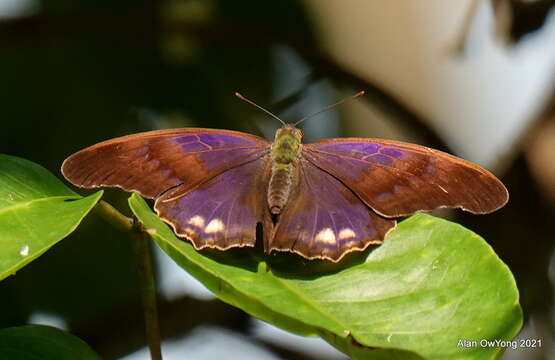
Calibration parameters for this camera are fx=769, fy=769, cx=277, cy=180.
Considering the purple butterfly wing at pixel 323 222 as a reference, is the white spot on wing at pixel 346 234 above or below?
above

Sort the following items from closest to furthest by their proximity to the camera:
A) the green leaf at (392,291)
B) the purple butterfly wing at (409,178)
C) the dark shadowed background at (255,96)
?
the green leaf at (392,291) < the purple butterfly wing at (409,178) < the dark shadowed background at (255,96)

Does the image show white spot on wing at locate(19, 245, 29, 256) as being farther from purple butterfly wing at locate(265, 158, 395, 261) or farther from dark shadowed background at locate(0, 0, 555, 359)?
dark shadowed background at locate(0, 0, 555, 359)

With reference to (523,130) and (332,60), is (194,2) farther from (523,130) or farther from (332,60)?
(523,130)

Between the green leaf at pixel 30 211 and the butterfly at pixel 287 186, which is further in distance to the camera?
the butterfly at pixel 287 186

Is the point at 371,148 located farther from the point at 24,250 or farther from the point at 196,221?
the point at 24,250

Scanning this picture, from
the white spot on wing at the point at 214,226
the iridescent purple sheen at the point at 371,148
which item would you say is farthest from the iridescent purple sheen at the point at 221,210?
the iridescent purple sheen at the point at 371,148

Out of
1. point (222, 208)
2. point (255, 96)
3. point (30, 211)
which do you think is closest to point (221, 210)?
point (222, 208)

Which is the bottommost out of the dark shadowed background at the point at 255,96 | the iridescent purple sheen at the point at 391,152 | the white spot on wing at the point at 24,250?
the dark shadowed background at the point at 255,96

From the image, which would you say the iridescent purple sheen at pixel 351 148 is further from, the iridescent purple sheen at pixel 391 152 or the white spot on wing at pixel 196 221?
the white spot on wing at pixel 196 221

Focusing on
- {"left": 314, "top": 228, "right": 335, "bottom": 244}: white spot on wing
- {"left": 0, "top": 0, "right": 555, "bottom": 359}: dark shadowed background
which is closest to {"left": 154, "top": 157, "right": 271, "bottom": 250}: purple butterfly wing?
{"left": 314, "top": 228, "right": 335, "bottom": 244}: white spot on wing
